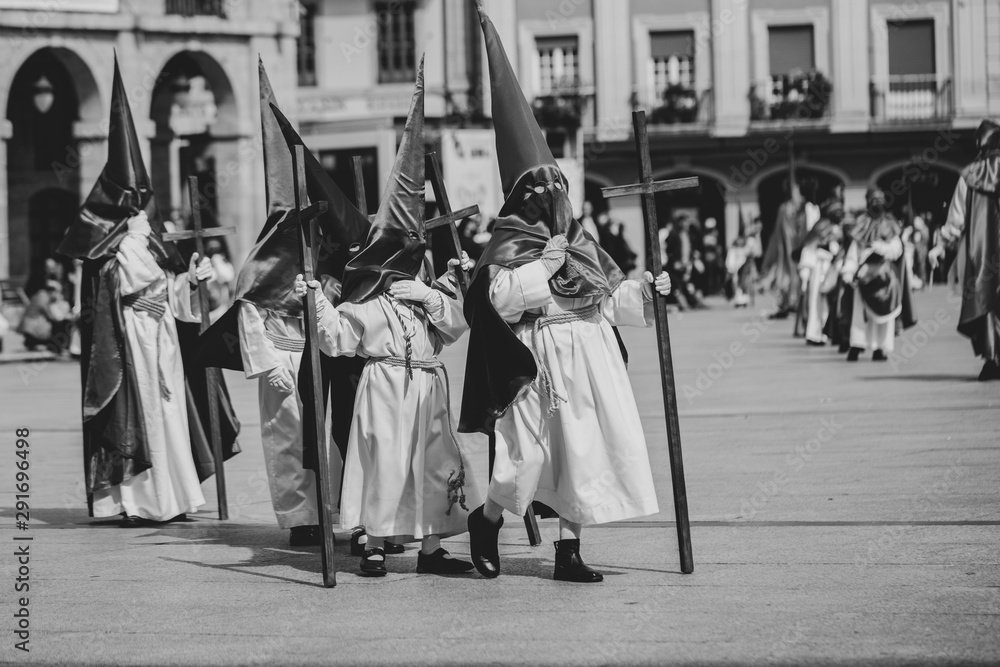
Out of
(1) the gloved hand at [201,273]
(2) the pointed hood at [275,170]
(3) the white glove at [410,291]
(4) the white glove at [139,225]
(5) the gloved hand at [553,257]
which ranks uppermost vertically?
(2) the pointed hood at [275,170]

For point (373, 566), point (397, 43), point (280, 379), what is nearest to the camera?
point (373, 566)

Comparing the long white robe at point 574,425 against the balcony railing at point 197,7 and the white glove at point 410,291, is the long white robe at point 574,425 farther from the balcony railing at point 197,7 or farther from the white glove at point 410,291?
the balcony railing at point 197,7

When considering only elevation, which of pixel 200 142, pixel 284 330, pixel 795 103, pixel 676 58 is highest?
pixel 676 58

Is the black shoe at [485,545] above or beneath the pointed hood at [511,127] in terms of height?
beneath

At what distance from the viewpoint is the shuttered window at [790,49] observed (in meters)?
43.8

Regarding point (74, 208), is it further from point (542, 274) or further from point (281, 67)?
point (542, 274)

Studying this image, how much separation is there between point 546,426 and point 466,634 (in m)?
1.38

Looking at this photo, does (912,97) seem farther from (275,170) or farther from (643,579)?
(643,579)

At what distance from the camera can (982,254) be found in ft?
46.6

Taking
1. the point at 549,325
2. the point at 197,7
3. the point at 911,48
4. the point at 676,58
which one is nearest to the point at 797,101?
the point at 676,58

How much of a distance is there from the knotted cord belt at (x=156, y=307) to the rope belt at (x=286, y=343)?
1.19 meters

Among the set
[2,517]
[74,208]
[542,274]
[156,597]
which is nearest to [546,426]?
[542,274]

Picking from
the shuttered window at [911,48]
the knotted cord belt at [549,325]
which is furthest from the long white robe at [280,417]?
the shuttered window at [911,48]

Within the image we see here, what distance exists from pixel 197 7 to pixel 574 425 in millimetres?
24637
